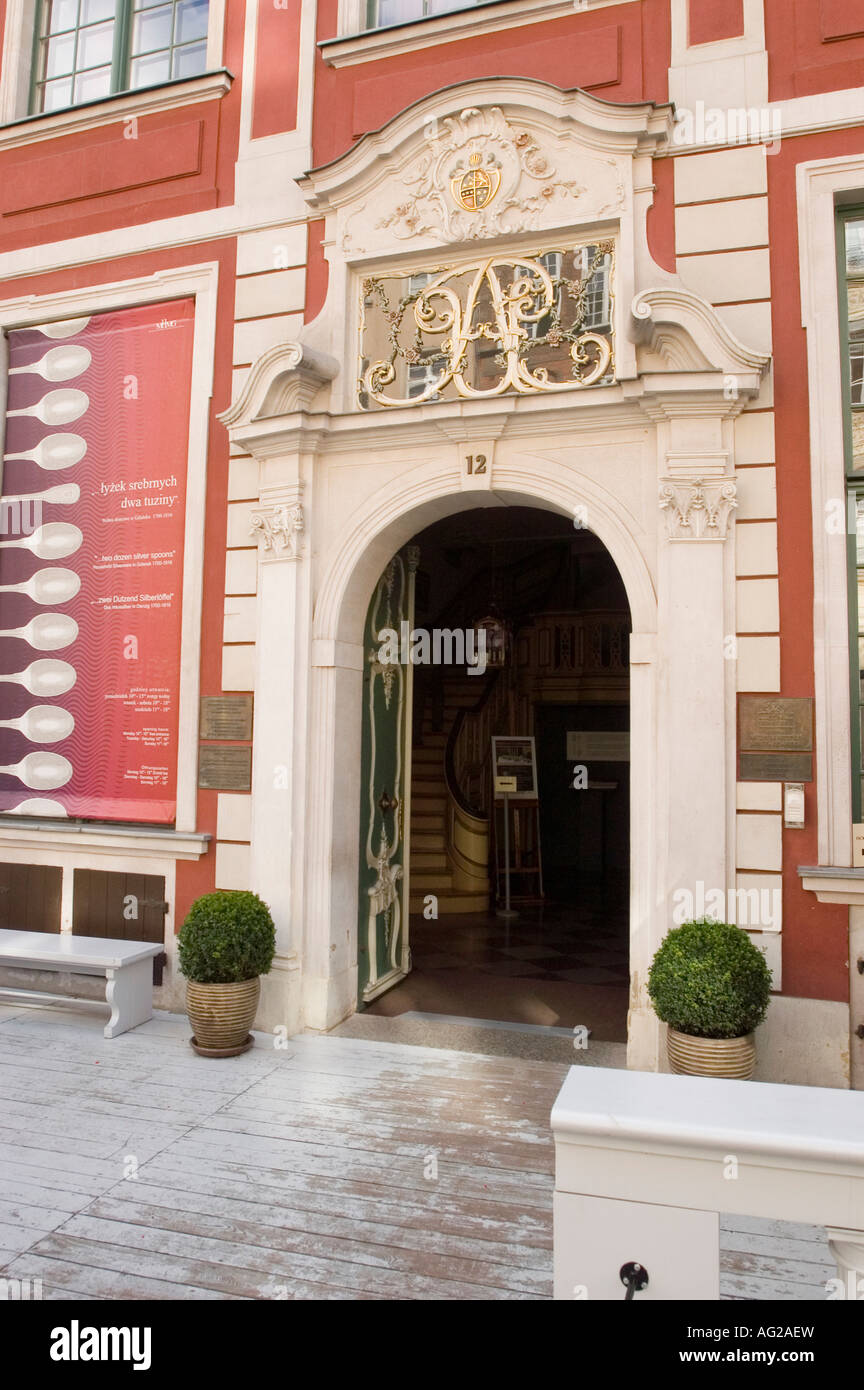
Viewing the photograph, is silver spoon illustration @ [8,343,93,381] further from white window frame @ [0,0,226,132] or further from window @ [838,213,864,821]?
window @ [838,213,864,821]

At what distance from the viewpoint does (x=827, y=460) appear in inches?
208

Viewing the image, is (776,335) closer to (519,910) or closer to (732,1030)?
(732,1030)

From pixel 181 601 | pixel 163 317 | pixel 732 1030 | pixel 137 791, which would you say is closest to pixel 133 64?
pixel 163 317

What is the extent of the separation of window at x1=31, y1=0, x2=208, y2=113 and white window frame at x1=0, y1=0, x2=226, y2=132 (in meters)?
0.09

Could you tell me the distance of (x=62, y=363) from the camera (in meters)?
7.37

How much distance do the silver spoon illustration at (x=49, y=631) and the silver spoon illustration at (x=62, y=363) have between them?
1900 millimetres

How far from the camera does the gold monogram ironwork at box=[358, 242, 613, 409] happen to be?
19.3 feet

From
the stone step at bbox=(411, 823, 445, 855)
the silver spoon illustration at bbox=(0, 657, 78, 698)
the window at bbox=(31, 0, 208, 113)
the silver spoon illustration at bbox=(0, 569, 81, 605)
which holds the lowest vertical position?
the stone step at bbox=(411, 823, 445, 855)

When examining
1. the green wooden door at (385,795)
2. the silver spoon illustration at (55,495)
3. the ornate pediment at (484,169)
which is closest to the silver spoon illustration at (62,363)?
the silver spoon illustration at (55,495)

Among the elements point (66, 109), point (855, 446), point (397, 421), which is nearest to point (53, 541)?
point (397, 421)

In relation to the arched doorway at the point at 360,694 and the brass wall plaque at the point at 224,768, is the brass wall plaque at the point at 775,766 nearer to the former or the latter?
the arched doorway at the point at 360,694

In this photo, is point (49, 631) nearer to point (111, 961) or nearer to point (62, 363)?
point (62, 363)

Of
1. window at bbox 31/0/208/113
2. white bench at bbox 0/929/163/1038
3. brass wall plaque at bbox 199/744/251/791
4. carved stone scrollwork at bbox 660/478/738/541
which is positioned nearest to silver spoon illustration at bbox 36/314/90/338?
window at bbox 31/0/208/113
